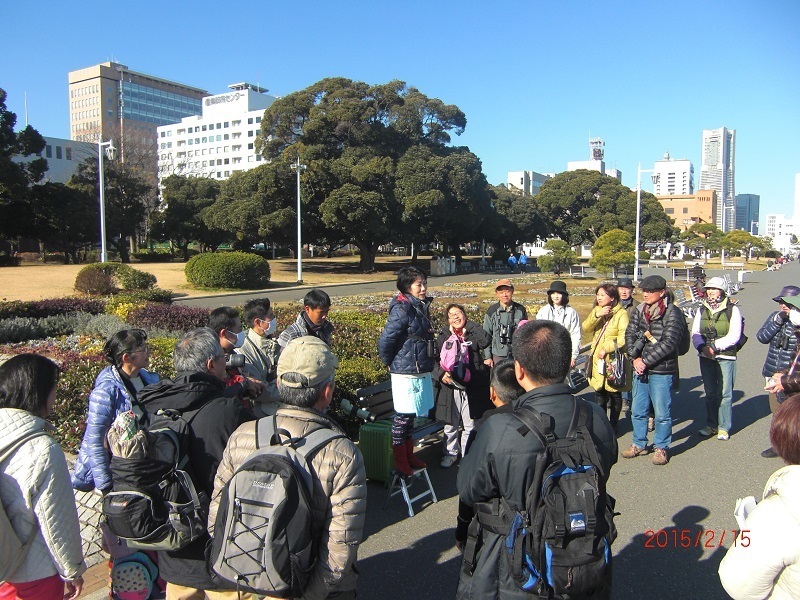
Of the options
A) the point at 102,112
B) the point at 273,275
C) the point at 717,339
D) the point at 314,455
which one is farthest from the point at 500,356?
the point at 102,112

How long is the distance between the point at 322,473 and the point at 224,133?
4749 inches

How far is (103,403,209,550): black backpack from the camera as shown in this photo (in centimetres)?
249

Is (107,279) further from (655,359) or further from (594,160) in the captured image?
(594,160)

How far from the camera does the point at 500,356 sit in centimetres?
617

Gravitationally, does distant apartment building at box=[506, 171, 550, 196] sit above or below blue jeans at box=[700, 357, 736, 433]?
above

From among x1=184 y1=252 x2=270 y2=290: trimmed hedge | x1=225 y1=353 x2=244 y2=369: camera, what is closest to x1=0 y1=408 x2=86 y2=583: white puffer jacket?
x1=225 y1=353 x2=244 y2=369: camera

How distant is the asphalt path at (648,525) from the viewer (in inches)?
144

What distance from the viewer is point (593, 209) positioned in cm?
6047

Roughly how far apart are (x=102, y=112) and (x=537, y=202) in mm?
102874

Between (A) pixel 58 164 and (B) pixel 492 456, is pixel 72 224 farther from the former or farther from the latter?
(A) pixel 58 164

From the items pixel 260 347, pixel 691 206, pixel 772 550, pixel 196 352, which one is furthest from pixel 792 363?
pixel 691 206

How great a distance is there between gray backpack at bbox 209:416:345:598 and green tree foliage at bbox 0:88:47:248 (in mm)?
37584

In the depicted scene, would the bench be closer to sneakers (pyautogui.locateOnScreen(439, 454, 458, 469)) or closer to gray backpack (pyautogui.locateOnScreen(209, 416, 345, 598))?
sneakers (pyautogui.locateOnScreen(439, 454, 458, 469))
